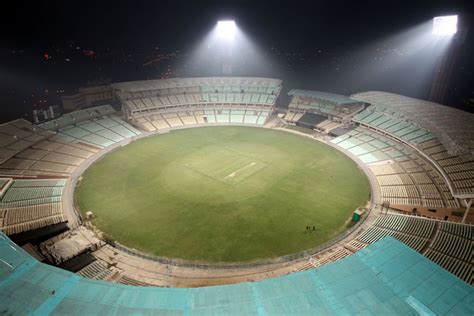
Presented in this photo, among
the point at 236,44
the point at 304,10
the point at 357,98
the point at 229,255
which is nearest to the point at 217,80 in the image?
the point at 236,44

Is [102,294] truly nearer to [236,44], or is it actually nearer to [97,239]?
[97,239]

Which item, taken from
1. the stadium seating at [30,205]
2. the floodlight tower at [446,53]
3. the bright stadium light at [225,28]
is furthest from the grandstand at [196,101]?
the floodlight tower at [446,53]

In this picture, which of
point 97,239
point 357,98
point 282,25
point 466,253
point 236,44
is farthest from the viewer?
point 236,44

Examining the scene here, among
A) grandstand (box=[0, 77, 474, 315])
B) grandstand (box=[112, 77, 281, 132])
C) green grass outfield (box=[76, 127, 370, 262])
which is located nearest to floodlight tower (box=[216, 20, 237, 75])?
grandstand (box=[112, 77, 281, 132])

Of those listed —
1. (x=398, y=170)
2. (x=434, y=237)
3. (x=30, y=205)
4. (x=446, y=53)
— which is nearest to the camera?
(x=434, y=237)

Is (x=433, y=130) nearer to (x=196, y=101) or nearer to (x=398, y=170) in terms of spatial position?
(x=398, y=170)

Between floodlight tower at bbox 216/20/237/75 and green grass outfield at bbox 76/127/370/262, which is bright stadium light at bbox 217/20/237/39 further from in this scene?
green grass outfield at bbox 76/127/370/262

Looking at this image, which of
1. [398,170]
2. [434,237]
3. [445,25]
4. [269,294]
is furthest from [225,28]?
[269,294]
